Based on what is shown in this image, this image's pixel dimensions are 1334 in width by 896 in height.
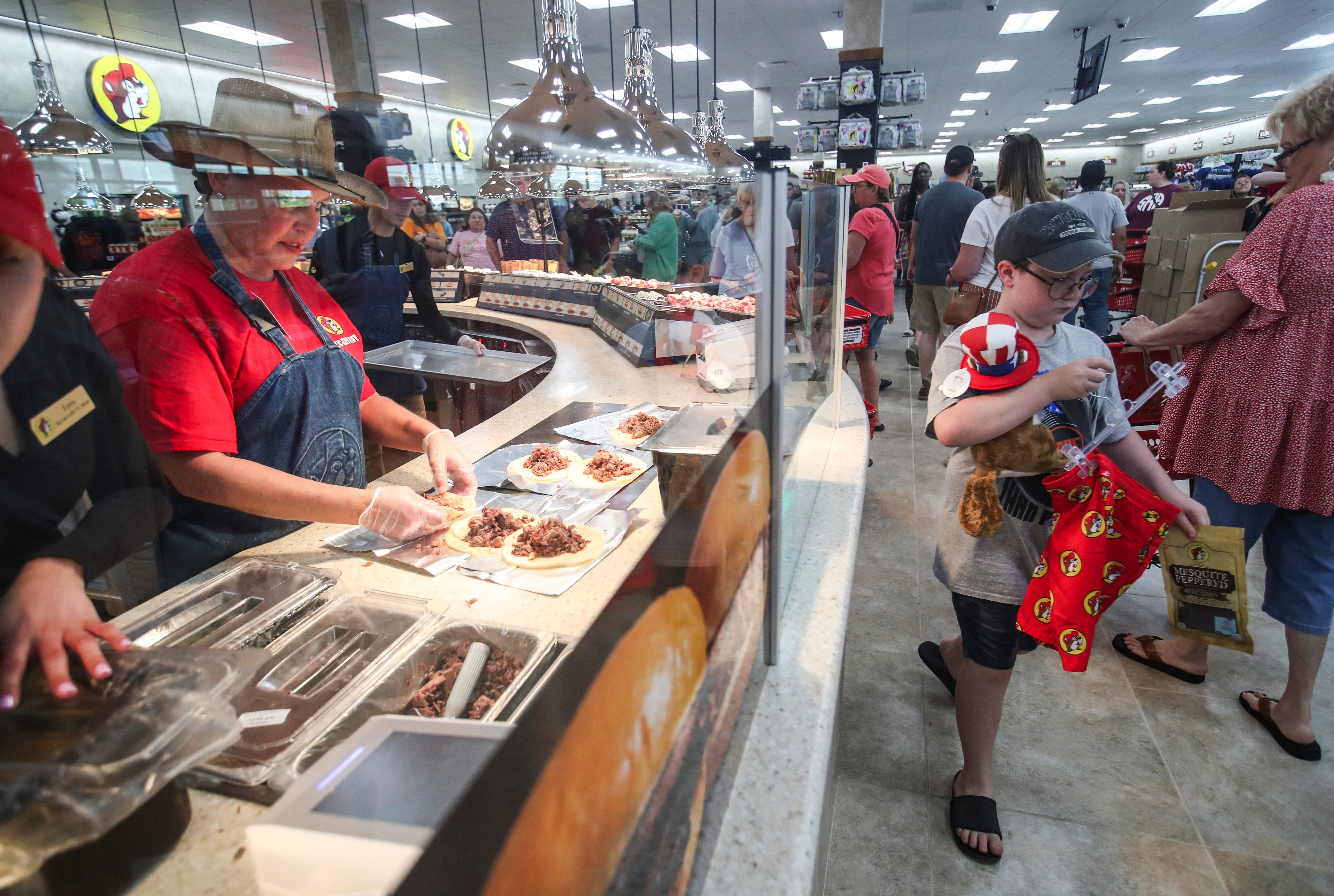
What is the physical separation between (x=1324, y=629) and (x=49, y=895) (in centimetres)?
293

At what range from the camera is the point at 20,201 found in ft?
1.50

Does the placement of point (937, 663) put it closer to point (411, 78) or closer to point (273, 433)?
point (273, 433)

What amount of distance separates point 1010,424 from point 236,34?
9.37 metres

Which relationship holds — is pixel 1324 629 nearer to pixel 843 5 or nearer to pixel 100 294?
pixel 100 294

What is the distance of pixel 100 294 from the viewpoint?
4.00 ft

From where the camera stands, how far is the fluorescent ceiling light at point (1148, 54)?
11.1 meters

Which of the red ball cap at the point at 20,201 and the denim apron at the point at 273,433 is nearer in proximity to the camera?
the red ball cap at the point at 20,201

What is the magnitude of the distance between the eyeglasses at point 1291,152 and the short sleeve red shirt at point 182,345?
281cm

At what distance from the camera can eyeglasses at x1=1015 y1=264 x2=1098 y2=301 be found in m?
1.48

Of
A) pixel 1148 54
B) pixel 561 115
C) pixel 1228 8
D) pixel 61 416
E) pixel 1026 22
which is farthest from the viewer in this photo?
pixel 1148 54

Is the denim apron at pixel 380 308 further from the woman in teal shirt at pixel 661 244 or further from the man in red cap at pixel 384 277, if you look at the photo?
the woman in teal shirt at pixel 661 244

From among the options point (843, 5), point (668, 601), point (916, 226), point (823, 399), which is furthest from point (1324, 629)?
point (843, 5)

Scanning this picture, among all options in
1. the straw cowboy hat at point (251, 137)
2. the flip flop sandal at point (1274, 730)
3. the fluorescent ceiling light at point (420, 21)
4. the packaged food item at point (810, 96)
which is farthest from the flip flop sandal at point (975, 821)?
the fluorescent ceiling light at point (420, 21)

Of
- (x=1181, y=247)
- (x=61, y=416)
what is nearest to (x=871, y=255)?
(x=1181, y=247)
